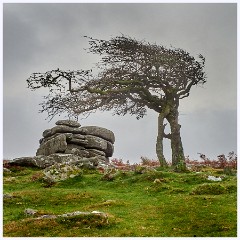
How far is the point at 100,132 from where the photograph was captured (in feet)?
153

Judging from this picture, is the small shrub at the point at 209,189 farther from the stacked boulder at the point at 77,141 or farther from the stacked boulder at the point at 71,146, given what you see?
the stacked boulder at the point at 77,141

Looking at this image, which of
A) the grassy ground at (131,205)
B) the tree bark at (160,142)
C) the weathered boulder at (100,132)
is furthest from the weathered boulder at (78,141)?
the grassy ground at (131,205)

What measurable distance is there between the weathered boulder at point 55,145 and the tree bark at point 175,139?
10170mm

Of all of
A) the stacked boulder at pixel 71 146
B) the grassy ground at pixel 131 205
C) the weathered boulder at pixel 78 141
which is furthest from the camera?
the weathered boulder at pixel 78 141

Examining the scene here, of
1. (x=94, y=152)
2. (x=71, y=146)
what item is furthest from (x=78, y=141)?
(x=94, y=152)

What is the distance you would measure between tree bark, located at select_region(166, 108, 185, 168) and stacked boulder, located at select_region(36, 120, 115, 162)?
8.19m

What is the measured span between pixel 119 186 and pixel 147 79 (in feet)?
43.6

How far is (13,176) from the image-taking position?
34.6 m

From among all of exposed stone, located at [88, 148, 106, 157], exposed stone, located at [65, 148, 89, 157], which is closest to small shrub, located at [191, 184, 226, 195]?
exposed stone, located at [65, 148, 89, 157]

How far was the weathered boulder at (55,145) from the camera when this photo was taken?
42531mm

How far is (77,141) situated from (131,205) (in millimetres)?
22593

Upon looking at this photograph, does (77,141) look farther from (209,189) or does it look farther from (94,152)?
(209,189)

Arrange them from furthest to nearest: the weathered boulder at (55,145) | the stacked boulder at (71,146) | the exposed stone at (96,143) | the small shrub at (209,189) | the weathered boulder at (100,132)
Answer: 1. the weathered boulder at (100,132)
2. the exposed stone at (96,143)
3. the weathered boulder at (55,145)
4. the stacked boulder at (71,146)
5. the small shrub at (209,189)

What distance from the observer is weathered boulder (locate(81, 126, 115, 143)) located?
46219 millimetres
